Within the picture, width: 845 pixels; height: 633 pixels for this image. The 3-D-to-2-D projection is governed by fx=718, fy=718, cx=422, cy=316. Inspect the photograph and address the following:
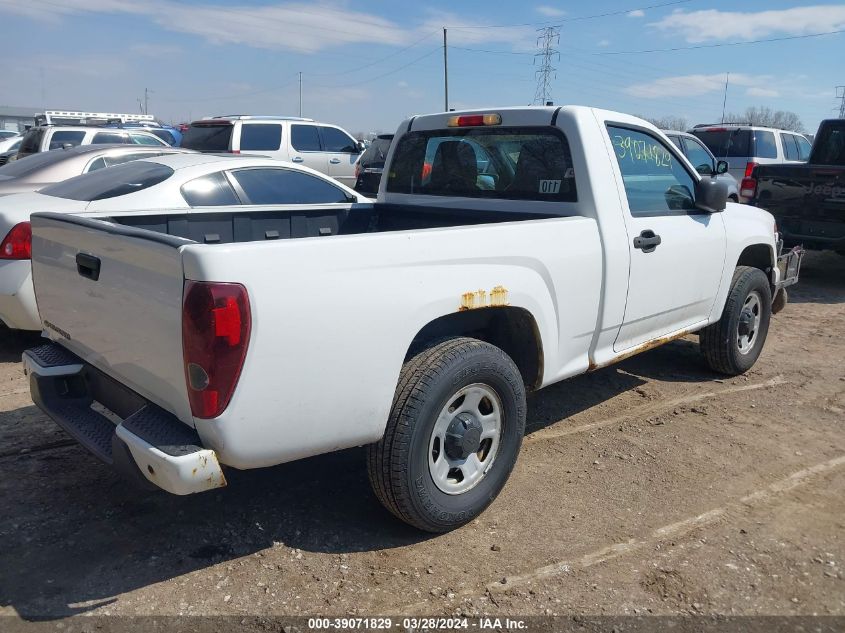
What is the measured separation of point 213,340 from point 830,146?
31.6 feet

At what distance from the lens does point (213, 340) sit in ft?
7.82

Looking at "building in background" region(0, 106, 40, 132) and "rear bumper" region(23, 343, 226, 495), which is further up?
"building in background" region(0, 106, 40, 132)

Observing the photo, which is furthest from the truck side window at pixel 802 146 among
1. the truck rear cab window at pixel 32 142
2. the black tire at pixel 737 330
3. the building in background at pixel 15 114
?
the building in background at pixel 15 114

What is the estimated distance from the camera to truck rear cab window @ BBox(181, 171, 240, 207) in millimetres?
5884

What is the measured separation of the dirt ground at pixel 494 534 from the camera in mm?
2816

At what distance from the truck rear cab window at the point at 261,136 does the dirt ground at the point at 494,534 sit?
30.2 feet

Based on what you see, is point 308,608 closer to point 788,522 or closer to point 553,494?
point 553,494

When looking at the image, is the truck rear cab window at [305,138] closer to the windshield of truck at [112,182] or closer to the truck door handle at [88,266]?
the windshield of truck at [112,182]

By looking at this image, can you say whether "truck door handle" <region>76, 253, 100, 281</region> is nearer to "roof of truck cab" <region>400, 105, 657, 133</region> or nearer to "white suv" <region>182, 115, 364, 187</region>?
"roof of truck cab" <region>400, 105, 657, 133</region>

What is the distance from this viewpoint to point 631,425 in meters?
4.61

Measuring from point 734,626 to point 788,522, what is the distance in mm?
957

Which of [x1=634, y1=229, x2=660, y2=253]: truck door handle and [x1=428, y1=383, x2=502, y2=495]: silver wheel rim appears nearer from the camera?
[x1=428, y1=383, x2=502, y2=495]: silver wheel rim

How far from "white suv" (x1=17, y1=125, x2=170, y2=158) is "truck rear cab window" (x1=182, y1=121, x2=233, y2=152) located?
22.0 inches

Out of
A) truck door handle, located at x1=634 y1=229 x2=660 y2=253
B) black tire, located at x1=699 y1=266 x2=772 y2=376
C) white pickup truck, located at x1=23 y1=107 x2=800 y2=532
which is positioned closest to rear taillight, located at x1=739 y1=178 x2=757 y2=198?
black tire, located at x1=699 y1=266 x2=772 y2=376
